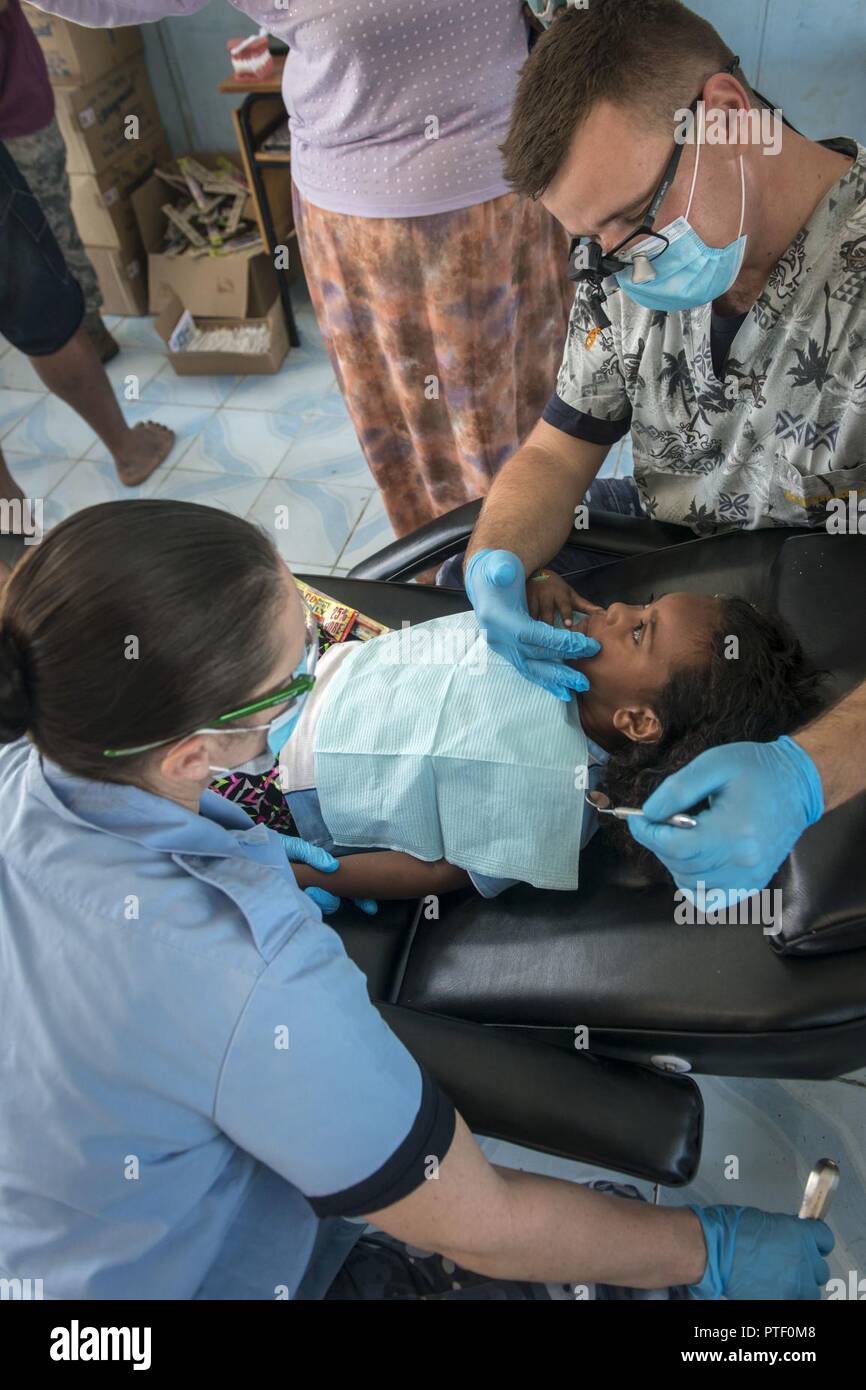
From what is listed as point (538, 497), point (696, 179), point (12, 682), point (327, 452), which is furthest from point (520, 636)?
point (327, 452)

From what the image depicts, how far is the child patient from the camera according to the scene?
4.43 ft

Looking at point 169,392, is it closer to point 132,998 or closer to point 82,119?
point 82,119

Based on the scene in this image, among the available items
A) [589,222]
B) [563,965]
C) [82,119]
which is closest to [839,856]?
[563,965]

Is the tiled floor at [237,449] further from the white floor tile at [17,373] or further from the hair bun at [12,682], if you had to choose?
the hair bun at [12,682]

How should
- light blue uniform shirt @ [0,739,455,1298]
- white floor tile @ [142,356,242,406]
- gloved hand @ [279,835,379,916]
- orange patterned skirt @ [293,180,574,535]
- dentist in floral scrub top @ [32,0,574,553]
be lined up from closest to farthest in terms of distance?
light blue uniform shirt @ [0,739,455,1298] → gloved hand @ [279,835,379,916] → dentist in floral scrub top @ [32,0,574,553] → orange patterned skirt @ [293,180,574,535] → white floor tile @ [142,356,242,406]

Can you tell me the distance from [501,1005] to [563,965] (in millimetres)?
104

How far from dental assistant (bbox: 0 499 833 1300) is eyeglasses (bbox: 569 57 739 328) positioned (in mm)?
678

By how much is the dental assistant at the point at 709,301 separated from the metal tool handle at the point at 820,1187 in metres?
0.40

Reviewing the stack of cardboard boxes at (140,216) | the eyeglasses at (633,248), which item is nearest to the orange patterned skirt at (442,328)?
the eyeglasses at (633,248)

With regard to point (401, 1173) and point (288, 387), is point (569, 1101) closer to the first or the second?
point (401, 1173)

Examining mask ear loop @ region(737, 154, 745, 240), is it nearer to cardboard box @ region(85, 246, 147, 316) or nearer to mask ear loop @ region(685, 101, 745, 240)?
mask ear loop @ region(685, 101, 745, 240)

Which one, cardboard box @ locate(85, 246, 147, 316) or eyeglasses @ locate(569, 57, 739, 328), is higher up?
eyeglasses @ locate(569, 57, 739, 328)

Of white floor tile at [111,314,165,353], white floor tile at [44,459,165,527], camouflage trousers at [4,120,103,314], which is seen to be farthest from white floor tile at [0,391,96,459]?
camouflage trousers at [4,120,103,314]
